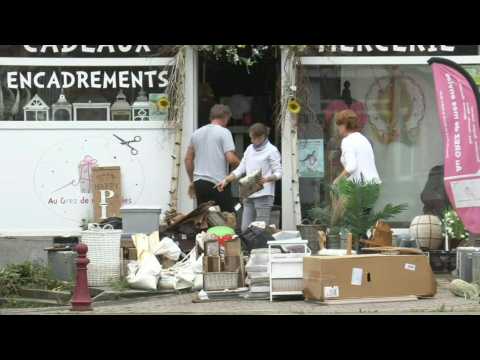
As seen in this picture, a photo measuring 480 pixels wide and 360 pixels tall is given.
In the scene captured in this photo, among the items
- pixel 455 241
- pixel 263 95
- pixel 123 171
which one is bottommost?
pixel 455 241

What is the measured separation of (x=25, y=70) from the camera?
571 inches

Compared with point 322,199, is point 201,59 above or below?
above

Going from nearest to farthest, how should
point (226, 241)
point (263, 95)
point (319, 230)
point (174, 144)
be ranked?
point (226, 241) < point (319, 230) < point (174, 144) < point (263, 95)

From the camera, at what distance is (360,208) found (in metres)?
12.0

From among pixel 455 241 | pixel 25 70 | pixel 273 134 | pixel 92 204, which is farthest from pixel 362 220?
pixel 25 70

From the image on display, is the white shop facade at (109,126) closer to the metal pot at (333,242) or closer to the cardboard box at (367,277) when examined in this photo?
the metal pot at (333,242)

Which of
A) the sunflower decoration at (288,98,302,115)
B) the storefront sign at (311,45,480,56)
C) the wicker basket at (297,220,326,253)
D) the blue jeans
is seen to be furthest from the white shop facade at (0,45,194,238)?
the storefront sign at (311,45,480,56)

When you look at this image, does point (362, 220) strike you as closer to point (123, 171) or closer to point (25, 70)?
point (123, 171)

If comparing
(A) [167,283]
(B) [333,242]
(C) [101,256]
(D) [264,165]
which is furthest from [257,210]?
(C) [101,256]

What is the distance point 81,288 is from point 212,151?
3921 mm

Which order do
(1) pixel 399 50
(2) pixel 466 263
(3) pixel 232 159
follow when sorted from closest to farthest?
(2) pixel 466 263 < (3) pixel 232 159 < (1) pixel 399 50

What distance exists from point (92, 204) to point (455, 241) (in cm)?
525

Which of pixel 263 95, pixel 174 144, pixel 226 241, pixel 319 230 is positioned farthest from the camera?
pixel 263 95

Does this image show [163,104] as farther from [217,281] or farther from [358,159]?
[217,281]
